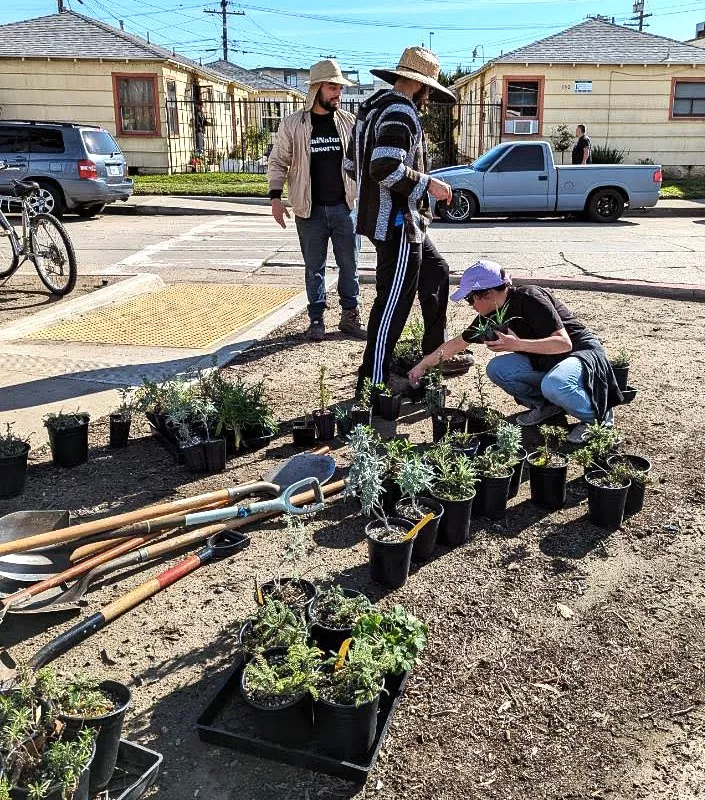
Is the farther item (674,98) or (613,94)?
(674,98)

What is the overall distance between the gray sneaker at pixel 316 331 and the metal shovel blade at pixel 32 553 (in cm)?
387

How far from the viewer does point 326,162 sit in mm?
6918

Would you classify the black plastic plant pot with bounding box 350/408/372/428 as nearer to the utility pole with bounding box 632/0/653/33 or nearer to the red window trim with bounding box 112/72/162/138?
the red window trim with bounding box 112/72/162/138

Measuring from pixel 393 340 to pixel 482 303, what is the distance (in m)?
0.84

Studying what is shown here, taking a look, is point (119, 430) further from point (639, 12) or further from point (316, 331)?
point (639, 12)

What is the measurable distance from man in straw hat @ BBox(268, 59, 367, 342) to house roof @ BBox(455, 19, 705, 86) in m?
19.8

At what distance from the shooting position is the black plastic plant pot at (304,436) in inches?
193

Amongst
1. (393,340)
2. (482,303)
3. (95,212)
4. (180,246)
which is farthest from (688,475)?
(95,212)

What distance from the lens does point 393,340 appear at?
526 centimetres

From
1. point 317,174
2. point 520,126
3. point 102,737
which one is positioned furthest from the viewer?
point 520,126

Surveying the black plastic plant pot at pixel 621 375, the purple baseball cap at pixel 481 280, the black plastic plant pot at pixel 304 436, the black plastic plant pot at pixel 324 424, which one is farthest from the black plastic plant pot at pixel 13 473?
the black plastic plant pot at pixel 621 375

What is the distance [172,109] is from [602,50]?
13.6 meters

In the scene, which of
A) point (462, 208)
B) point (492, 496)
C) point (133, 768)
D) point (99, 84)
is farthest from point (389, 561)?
point (99, 84)

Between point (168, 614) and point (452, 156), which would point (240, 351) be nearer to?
point (168, 614)
